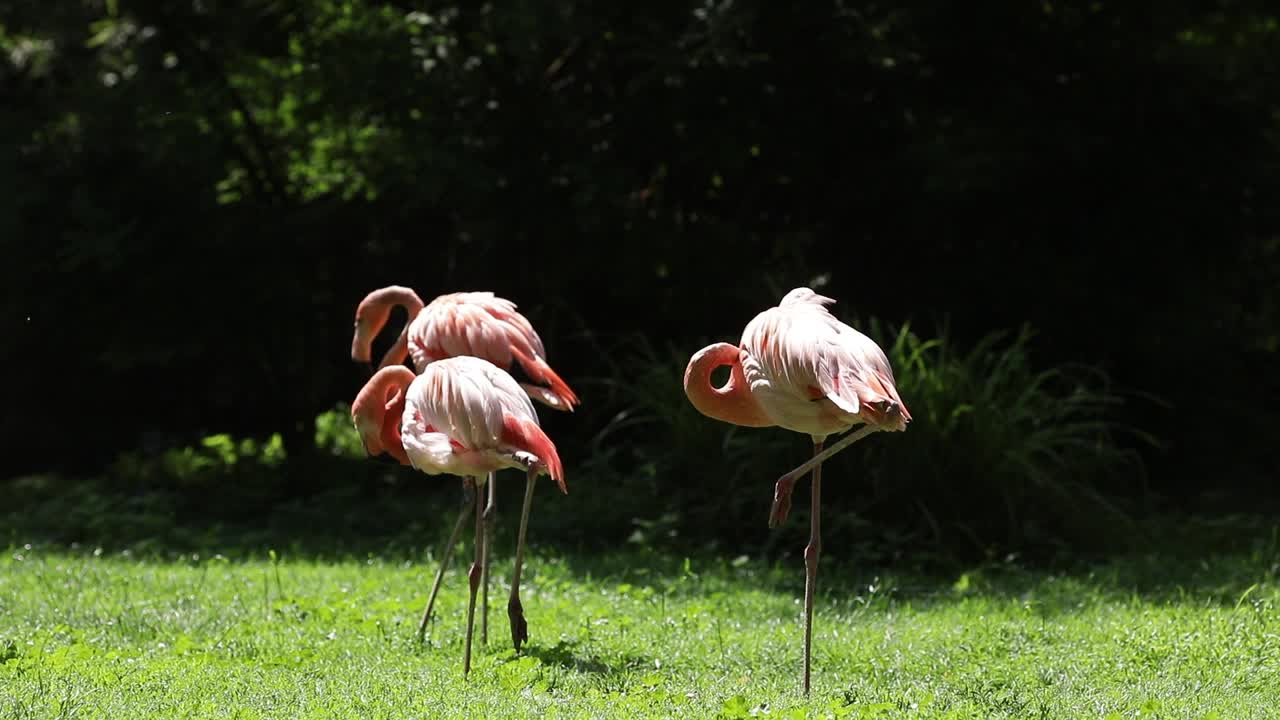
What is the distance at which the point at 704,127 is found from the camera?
9.05m

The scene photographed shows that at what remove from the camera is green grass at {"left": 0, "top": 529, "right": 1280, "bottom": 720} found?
401cm

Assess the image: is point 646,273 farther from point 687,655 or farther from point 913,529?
point 687,655

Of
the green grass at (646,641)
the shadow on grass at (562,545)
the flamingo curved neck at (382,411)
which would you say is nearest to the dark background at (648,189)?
the shadow on grass at (562,545)

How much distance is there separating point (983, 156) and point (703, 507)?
279 centimetres

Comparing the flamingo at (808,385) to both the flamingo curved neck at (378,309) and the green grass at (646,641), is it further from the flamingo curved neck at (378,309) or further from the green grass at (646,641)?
the flamingo curved neck at (378,309)

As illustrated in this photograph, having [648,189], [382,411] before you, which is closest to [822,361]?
[382,411]

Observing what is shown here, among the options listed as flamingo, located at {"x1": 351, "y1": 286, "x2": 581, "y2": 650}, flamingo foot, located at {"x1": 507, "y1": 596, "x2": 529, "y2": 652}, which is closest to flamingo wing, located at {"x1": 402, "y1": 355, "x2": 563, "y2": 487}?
flamingo foot, located at {"x1": 507, "y1": 596, "x2": 529, "y2": 652}

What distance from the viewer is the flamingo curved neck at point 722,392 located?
458 centimetres

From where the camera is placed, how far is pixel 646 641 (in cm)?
498

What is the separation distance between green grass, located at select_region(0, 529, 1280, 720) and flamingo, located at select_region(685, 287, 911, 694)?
1.84ft

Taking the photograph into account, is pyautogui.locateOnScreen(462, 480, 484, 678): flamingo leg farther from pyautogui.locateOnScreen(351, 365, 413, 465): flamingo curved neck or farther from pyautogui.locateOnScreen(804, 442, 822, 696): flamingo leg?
pyautogui.locateOnScreen(804, 442, 822, 696): flamingo leg

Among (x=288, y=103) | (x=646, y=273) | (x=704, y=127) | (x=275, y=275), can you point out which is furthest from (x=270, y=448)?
(x=704, y=127)

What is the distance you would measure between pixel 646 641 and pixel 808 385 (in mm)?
1303

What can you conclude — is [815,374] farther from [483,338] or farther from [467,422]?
[483,338]
